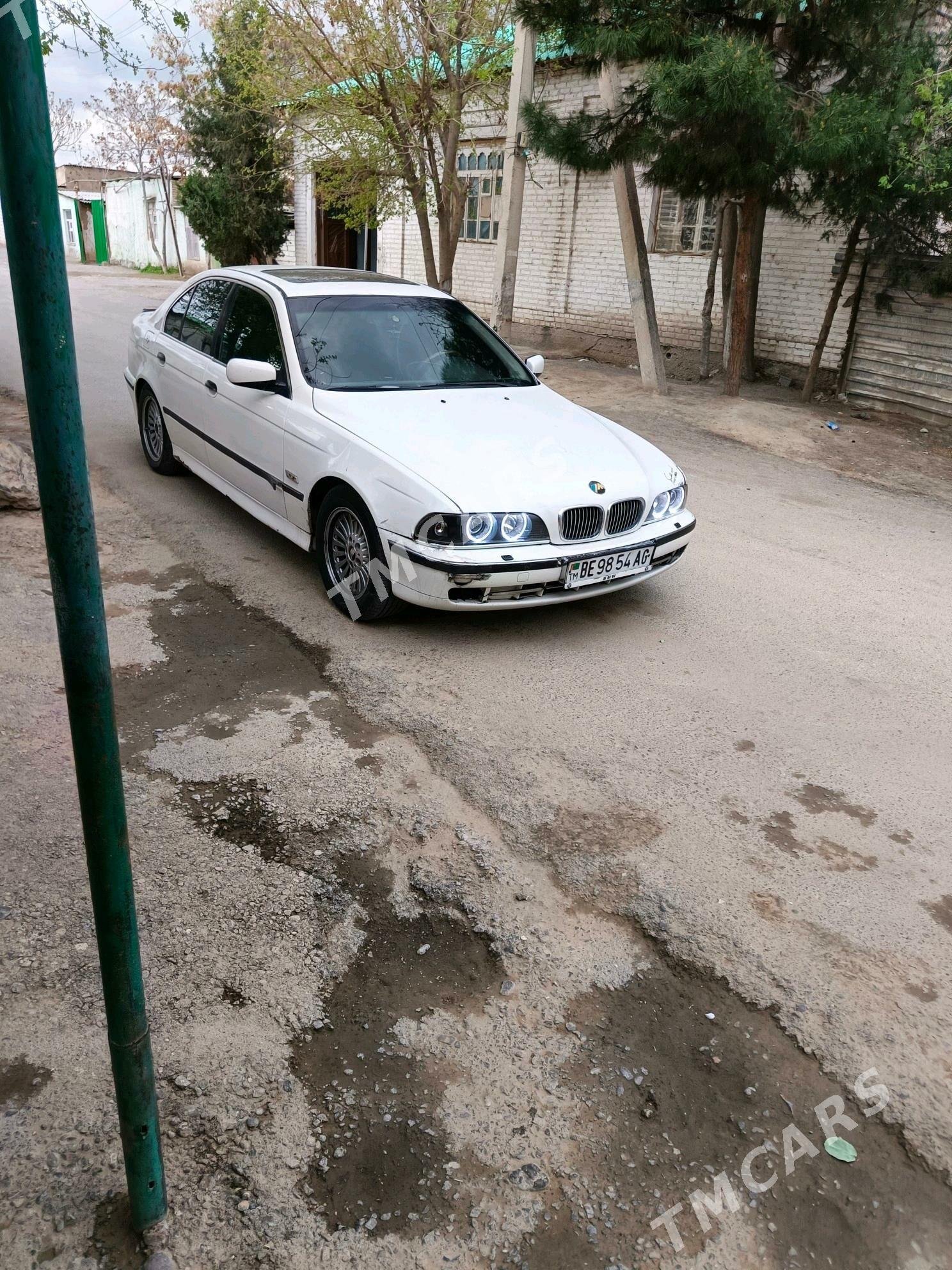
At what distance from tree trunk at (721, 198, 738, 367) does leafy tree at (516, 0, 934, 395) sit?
129 cm

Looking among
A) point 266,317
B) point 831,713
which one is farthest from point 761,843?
point 266,317

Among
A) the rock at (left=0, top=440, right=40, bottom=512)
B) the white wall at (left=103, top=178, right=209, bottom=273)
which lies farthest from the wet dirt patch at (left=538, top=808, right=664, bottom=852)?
the white wall at (left=103, top=178, right=209, bottom=273)

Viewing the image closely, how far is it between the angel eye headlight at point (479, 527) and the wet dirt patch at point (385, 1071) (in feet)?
6.06

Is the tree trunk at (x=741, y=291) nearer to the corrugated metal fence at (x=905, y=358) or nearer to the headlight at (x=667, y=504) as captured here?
the corrugated metal fence at (x=905, y=358)

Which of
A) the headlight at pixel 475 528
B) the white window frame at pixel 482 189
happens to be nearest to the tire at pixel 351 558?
the headlight at pixel 475 528

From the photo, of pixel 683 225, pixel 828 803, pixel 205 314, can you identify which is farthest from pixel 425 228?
pixel 828 803

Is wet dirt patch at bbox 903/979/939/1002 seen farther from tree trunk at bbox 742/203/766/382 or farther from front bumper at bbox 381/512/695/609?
tree trunk at bbox 742/203/766/382

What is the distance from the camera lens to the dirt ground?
80.0 inches

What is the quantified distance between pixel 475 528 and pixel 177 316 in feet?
11.8

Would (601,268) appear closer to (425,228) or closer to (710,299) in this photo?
(425,228)

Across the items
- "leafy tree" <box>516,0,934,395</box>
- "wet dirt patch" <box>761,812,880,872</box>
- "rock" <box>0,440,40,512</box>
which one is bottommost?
"wet dirt patch" <box>761,812,880,872</box>

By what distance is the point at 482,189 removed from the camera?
18703 mm

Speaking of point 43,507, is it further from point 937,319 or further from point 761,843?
point 937,319

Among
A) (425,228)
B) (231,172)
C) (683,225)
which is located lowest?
(425,228)
